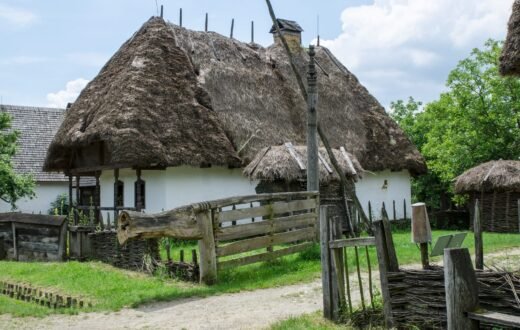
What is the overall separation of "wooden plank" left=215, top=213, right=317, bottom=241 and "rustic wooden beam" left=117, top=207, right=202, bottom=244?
0.63 meters

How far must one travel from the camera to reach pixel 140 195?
1695 centimetres

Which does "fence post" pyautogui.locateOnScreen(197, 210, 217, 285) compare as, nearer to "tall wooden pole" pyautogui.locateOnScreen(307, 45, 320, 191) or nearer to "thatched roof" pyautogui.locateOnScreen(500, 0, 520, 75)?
"tall wooden pole" pyautogui.locateOnScreen(307, 45, 320, 191)

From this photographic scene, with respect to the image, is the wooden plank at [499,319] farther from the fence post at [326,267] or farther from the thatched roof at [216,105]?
the thatched roof at [216,105]

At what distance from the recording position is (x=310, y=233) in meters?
12.3

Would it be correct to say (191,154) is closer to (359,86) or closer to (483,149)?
(359,86)

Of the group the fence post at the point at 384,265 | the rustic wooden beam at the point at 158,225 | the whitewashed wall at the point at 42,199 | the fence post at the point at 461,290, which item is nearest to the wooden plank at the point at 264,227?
the rustic wooden beam at the point at 158,225

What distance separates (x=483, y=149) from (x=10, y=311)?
2073 cm

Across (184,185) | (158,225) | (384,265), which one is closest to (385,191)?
(184,185)

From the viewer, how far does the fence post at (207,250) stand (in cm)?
948

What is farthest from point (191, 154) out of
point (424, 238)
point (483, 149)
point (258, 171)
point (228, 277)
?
point (483, 149)

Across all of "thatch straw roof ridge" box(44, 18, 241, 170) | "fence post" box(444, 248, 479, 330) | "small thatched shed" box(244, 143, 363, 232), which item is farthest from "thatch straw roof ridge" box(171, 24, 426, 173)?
"fence post" box(444, 248, 479, 330)

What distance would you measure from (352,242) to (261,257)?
4.60 meters

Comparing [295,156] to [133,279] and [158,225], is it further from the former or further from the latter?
[158,225]

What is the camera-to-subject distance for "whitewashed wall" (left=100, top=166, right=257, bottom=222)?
686 inches
